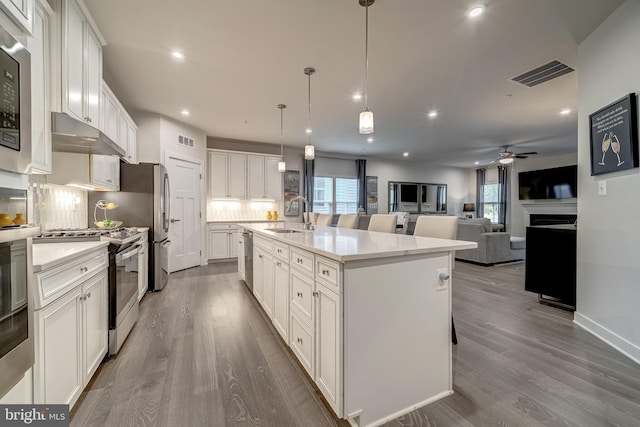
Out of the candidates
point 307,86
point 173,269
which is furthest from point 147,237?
point 307,86

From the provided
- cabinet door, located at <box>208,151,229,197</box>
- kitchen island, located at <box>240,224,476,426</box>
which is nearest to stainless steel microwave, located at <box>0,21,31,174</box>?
kitchen island, located at <box>240,224,476,426</box>

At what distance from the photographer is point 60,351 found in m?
1.39

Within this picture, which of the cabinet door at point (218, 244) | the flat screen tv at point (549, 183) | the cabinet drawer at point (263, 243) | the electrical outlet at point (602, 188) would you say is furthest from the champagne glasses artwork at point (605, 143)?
the flat screen tv at point (549, 183)

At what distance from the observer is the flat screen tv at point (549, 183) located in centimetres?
746

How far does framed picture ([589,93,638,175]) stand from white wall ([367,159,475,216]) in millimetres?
6146

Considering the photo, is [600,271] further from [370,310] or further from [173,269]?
[173,269]

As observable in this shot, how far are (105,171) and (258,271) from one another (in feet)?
6.60

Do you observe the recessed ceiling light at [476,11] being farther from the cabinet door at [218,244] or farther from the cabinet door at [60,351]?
the cabinet door at [218,244]

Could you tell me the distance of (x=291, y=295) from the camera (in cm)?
203

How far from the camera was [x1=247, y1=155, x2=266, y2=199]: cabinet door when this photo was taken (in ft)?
20.7

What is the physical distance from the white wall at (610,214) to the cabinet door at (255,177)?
18.1 ft

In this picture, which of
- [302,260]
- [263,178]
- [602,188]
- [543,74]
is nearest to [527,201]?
[543,74]

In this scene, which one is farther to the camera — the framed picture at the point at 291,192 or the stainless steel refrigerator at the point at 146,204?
the framed picture at the point at 291,192

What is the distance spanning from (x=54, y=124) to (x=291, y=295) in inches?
81.1
